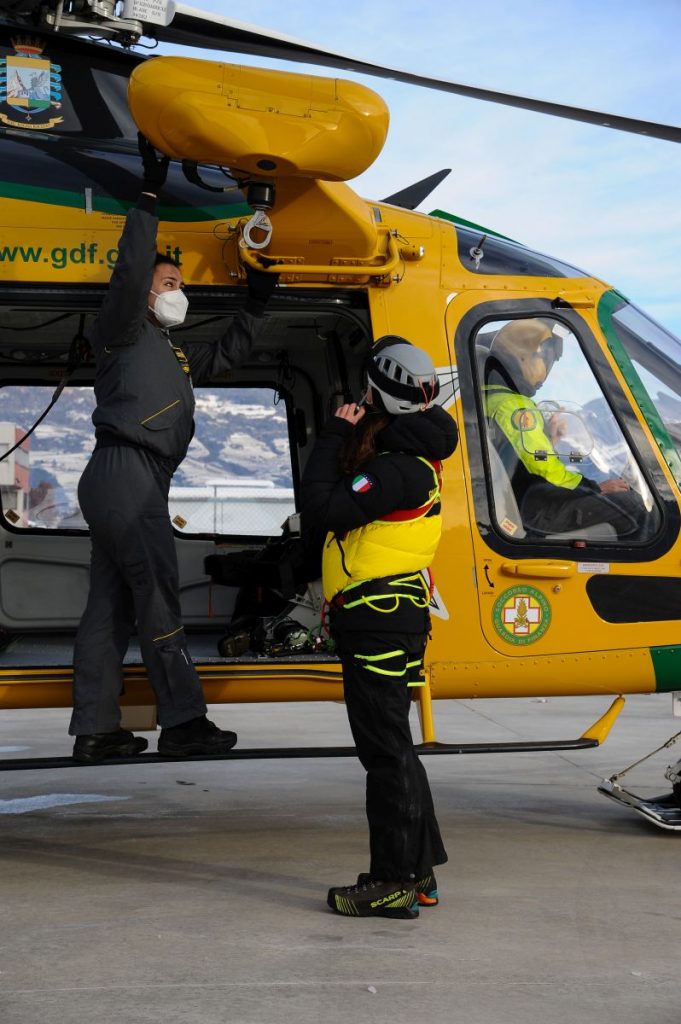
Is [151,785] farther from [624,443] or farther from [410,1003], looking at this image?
[410,1003]

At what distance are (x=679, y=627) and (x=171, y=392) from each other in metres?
2.42

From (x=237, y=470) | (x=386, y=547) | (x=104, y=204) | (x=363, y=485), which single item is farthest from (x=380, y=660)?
(x=237, y=470)

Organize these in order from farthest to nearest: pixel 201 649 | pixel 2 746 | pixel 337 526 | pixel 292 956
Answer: pixel 2 746
pixel 201 649
pixel 337 526
pixel 292 956

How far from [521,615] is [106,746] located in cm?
181

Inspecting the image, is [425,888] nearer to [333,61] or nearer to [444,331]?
[444,331]

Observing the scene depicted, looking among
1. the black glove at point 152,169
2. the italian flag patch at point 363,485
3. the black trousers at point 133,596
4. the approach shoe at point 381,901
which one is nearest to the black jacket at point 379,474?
the italian flag patch at point 363,485

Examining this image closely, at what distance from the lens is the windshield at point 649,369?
5.50 metres

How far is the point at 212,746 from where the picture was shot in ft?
15.6

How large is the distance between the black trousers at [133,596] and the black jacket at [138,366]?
0.10 metres

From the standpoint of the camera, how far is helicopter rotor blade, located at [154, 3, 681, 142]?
5.39 meters

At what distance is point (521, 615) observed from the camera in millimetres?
5234

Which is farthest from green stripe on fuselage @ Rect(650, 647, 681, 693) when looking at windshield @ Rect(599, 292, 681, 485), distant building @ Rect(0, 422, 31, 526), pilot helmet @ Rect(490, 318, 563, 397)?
distant building @ Rect(0, 422, 31, 526)

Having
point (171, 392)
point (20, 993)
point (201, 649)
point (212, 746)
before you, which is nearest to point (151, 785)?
point (201, 649)

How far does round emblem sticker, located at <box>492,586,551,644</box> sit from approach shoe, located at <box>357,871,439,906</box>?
1182 millimetres
